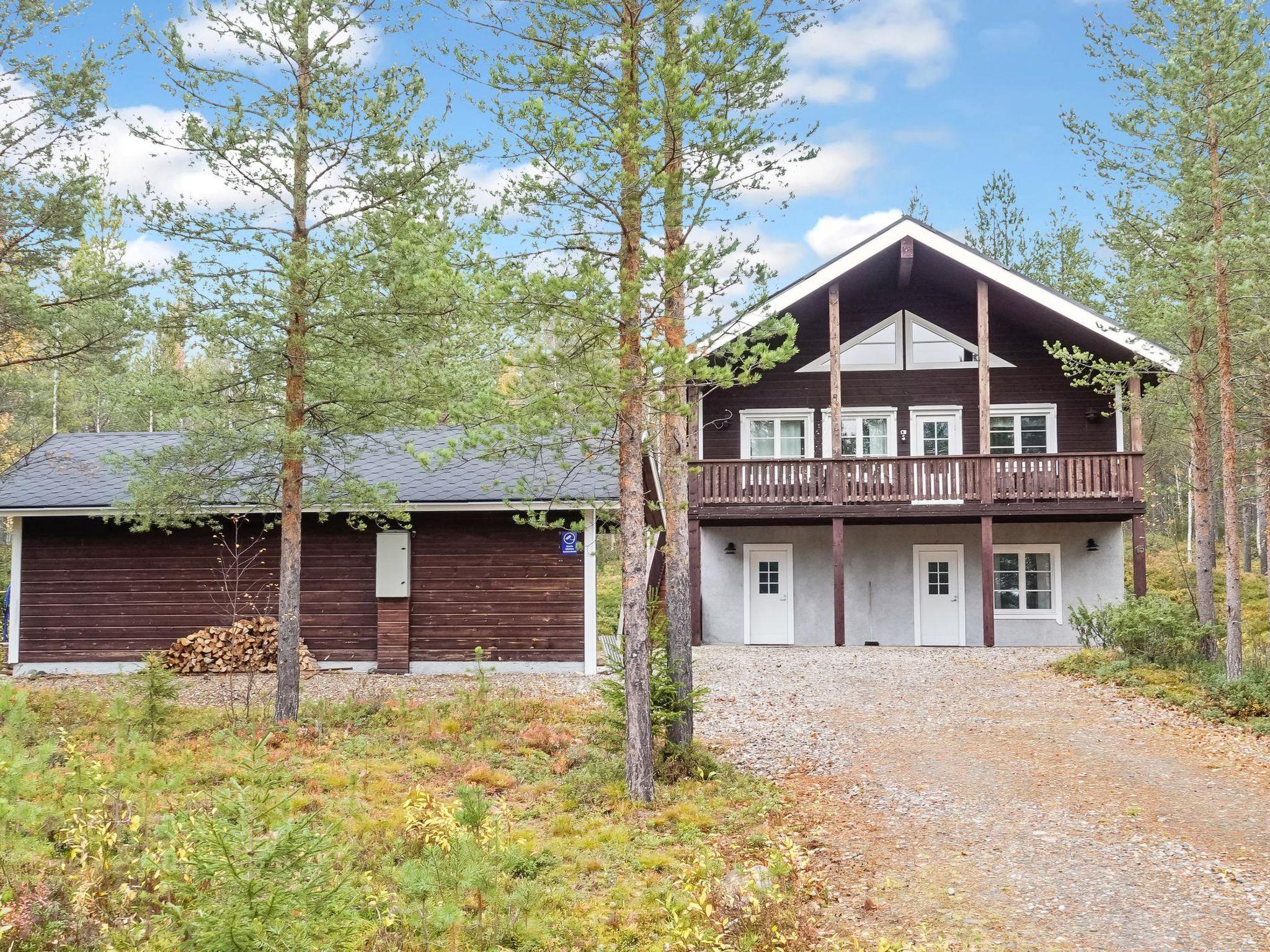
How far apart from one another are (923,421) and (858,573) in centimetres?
341

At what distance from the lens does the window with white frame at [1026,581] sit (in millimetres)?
17688

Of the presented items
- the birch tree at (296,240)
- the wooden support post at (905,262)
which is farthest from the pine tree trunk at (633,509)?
the wooden support post at (905,262)

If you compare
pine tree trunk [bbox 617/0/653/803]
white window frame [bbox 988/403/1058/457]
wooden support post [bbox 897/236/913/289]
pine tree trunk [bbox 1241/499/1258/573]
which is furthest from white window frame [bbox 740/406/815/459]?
pine tree trunk [bbox 1241/499/1258/573]

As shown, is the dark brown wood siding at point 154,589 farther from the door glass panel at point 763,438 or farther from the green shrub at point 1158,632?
the green shrub at point 1158,632

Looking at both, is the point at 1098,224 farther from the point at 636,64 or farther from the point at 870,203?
the point at 870,203

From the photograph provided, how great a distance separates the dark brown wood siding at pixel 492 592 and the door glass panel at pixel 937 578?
8.06 metres

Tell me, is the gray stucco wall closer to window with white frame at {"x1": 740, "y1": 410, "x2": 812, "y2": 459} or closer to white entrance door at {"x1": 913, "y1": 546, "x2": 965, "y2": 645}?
white entrance door at {"x1": 913, "y1": 546, "x2": 965, "y2": 645}

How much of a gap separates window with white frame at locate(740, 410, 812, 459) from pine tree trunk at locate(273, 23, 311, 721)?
10.5 metres

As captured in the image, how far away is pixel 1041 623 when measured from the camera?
694 inches

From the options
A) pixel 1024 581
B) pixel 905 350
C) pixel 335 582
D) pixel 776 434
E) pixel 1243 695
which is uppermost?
pixel 905 350

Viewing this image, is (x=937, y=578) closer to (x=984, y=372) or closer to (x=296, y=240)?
(x=984, y=372)

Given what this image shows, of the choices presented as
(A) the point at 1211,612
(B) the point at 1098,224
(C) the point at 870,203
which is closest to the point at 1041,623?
(A) the point at 1211,612

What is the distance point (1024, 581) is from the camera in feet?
58.5

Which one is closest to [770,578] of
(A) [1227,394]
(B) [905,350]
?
(B) [905,350]
